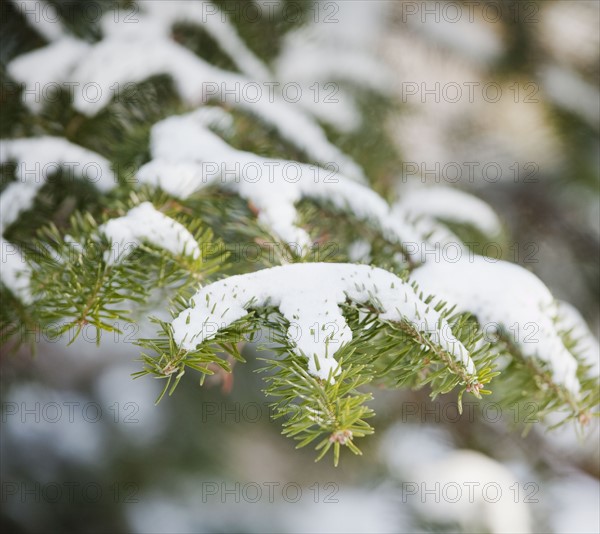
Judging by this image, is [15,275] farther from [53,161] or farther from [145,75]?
[145,75]

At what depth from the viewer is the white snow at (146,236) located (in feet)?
1.66

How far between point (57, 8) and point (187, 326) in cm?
73

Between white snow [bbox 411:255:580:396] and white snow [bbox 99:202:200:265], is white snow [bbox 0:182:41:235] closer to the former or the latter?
white snow [bbox 99:202:200:265]

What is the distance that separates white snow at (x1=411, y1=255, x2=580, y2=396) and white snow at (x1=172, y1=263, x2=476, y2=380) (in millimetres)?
85

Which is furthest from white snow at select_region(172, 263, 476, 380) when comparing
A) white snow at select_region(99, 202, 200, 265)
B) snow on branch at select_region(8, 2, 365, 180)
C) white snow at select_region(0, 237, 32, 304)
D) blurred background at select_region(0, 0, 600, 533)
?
blurred background at select_region(0, 0, 600, 533)

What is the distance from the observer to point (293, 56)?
3.60 feet

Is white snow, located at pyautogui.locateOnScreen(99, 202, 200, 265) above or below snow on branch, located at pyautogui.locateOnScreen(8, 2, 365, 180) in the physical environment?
below

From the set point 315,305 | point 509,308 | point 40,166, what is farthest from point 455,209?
point 40,166

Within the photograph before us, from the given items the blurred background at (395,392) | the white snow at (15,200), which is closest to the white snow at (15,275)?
the white snow at (15,200)

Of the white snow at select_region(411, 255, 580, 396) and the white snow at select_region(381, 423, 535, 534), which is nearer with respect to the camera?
the white snow at select_region(411, 255, 580, 396)

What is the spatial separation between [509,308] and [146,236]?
369 millimetres

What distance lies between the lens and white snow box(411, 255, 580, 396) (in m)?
0.52

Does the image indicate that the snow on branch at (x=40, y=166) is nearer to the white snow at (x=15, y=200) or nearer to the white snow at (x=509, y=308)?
the white snow at (x=15, y=200)

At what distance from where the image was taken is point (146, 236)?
51 cm
